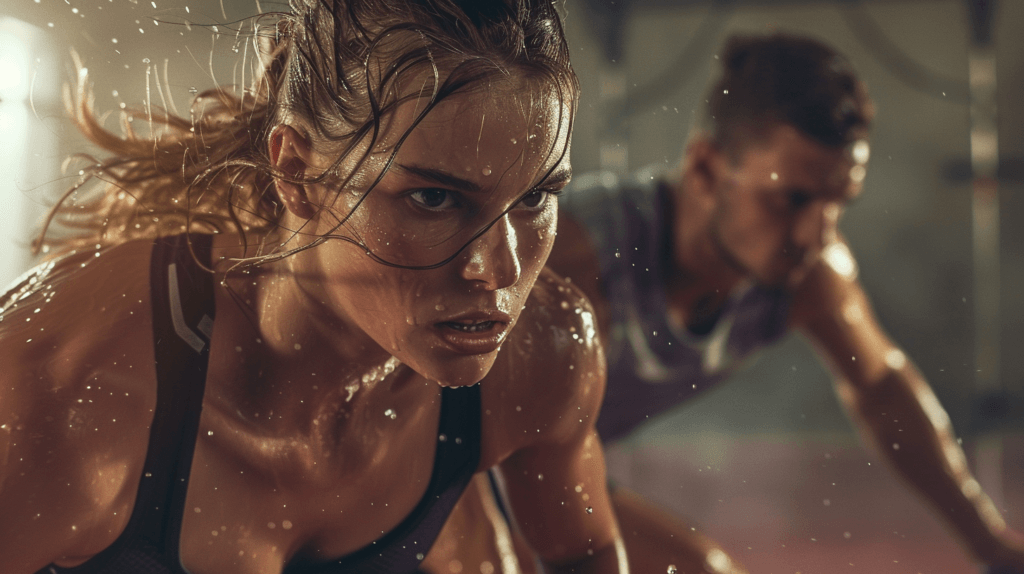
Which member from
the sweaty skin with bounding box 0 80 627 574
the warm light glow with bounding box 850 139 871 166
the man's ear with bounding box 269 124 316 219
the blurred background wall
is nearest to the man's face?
the warm light glow with bounding box 850 139 871 166

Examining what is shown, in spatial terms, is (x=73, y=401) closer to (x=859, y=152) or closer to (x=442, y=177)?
(x=442, y=177)

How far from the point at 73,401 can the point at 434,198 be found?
0.12 metres

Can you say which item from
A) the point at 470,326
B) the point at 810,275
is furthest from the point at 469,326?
the point at 810,275

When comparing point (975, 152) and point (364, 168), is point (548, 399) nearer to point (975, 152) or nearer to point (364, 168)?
point (364, 168)

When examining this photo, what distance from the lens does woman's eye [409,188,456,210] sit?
0.78ft

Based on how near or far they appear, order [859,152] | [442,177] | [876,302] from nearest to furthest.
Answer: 1. [442,177]
2. [859,152]
3. [876,302]

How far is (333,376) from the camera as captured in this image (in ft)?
0.96

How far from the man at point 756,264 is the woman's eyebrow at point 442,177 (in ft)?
0.93

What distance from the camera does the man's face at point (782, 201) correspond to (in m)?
0.61

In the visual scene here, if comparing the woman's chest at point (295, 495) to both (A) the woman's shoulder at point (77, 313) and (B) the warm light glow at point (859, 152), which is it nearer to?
(A) the woman's shoulder at point (77, 313)

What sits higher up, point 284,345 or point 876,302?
point 284,345

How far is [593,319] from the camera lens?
1.14 feet

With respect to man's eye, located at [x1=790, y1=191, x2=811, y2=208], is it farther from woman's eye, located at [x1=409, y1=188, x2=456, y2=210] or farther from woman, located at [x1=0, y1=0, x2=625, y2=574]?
woman's eye, located at [x1=409, y1=188, x2=456, y2=210]

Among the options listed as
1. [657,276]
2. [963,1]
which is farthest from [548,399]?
[963,1]
